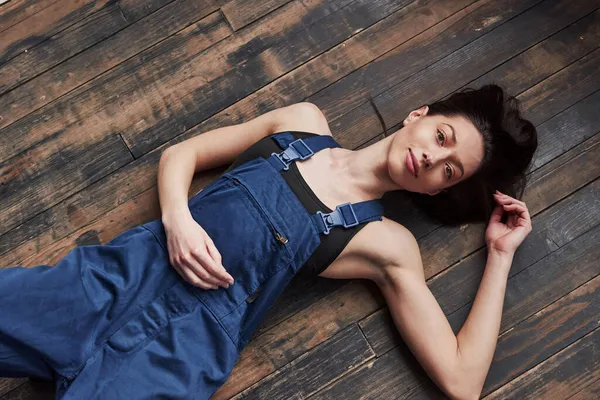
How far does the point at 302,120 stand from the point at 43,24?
1010 mm

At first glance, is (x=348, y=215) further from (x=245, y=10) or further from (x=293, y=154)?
(x=245, y=10)

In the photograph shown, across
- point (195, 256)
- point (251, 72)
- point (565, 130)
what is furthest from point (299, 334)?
point (565, 130)

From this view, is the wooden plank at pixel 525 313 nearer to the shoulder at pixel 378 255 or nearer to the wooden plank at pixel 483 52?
the shoulder at pixel 378 255

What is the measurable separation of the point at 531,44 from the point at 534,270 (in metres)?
0.79

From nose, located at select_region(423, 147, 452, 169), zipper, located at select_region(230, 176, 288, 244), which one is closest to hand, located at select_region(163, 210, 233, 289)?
zipper, located at select_region(230, 176, 288, 244)

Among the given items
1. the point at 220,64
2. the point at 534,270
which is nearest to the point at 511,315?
the point at 534,270

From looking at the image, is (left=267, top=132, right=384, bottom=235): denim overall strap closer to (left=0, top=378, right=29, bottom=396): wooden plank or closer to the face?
the face

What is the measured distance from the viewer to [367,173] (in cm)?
154

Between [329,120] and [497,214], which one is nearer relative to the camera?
[497,214]

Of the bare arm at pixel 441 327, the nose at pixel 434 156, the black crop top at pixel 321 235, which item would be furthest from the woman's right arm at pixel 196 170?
the bare arm at pixel 441 327

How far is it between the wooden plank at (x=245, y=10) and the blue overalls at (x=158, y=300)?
0.64 m

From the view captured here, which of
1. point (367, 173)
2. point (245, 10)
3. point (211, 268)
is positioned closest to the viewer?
point (211, 268)

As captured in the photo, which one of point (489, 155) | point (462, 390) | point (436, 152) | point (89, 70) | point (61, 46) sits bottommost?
point (462, 390)

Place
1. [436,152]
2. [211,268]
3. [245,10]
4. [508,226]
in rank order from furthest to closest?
[245,10] < [508,226] < [436,152] < [211,268]
